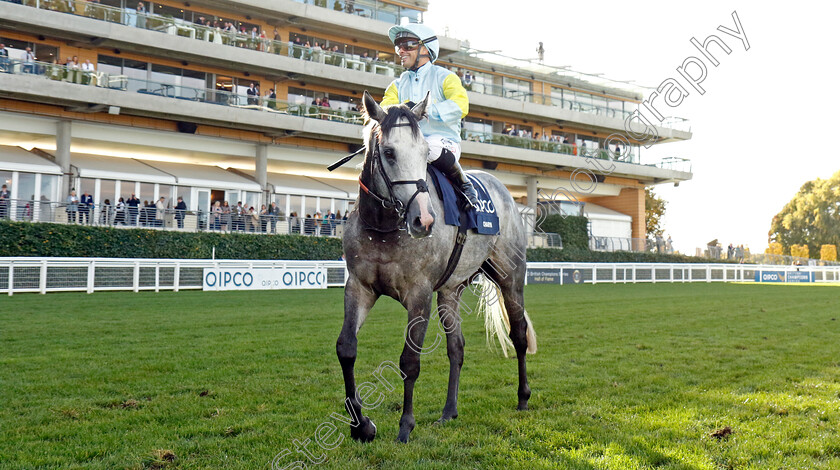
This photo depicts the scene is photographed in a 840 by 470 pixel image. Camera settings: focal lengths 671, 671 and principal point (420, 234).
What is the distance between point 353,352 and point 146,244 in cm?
2031

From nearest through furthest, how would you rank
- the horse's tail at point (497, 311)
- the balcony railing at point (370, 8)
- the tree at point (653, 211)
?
the horse's tail at point (497, 311) < the balcony railing at point (370, 8) < the tree at point (653, 211)

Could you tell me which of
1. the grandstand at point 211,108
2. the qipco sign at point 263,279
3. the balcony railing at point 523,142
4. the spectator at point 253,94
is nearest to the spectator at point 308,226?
the grandstand at point 211,108

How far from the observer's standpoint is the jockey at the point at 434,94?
491 centimetres

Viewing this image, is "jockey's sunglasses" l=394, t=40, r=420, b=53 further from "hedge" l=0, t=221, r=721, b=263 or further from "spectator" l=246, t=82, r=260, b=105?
"spectator" l=246, t=82, r=260, b=105

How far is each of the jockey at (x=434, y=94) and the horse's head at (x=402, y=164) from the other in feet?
2.38

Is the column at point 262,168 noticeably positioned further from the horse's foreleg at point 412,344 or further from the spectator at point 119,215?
the horse's foreleg at point 412,344

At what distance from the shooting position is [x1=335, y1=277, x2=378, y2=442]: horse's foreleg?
414cm

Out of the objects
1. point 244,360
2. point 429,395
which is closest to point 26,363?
point 244,360

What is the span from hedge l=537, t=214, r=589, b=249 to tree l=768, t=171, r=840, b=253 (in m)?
35.5

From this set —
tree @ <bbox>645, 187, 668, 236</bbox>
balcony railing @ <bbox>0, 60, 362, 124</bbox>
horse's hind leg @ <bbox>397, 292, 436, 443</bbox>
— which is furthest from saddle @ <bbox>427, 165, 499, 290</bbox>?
tree @ <bbox>645, 187, 668, 236</bbox>

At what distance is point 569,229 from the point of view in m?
36.1

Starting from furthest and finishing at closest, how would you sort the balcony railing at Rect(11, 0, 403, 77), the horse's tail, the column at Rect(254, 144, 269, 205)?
the column at Rect(254, 144, 269, 205) < the balcony railing at Rect(11, 0, 403, 77) < the horse's tail

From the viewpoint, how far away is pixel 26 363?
6512mm

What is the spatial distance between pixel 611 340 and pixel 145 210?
64.1ft
